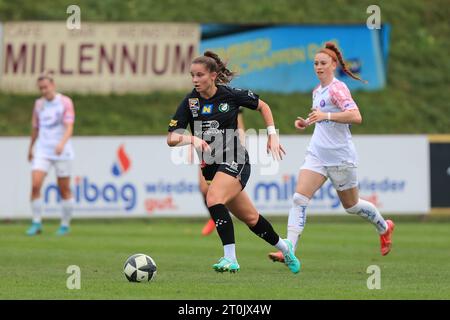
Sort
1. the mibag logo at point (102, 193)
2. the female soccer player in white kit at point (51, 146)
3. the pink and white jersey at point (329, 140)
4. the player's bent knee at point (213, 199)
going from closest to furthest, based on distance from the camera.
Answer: the player's bent knee at point (213, 199) < the pink and white jersey at point (329, 140) < the female soccer player in white kit at point (51, 146) < the mibag logo at point (102, 193)

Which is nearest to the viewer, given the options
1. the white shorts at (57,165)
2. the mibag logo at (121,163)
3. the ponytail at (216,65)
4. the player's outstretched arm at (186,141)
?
the player's outstretched arm at (186,141)

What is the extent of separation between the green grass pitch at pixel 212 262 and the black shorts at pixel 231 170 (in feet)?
3.22

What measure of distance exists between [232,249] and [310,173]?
209 centimetres

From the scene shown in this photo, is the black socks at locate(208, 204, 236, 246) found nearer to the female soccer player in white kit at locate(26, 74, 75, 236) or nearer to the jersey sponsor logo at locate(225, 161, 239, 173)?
the jersey sponsor logo at locate(225, 161, 239, 173)

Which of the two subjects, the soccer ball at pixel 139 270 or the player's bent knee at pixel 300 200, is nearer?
the soccer ball at pixel 139 270

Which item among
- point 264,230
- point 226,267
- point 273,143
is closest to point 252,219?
point 264,230

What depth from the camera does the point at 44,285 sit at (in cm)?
983

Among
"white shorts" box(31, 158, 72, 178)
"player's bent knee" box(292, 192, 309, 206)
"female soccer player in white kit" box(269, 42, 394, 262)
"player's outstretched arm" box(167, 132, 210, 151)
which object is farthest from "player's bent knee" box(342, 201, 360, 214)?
"white shorts" box(31, 158, 72, 178)

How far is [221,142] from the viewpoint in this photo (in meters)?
10.8

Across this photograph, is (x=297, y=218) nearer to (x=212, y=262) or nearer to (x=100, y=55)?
(x=212, y=262)

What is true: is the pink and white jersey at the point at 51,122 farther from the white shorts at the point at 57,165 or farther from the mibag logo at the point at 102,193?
the mibag logo at the point at 102,193

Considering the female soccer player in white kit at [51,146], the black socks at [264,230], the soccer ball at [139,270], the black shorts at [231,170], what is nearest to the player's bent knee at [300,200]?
the black socks at [264,230]

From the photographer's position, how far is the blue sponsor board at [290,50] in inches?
1079
